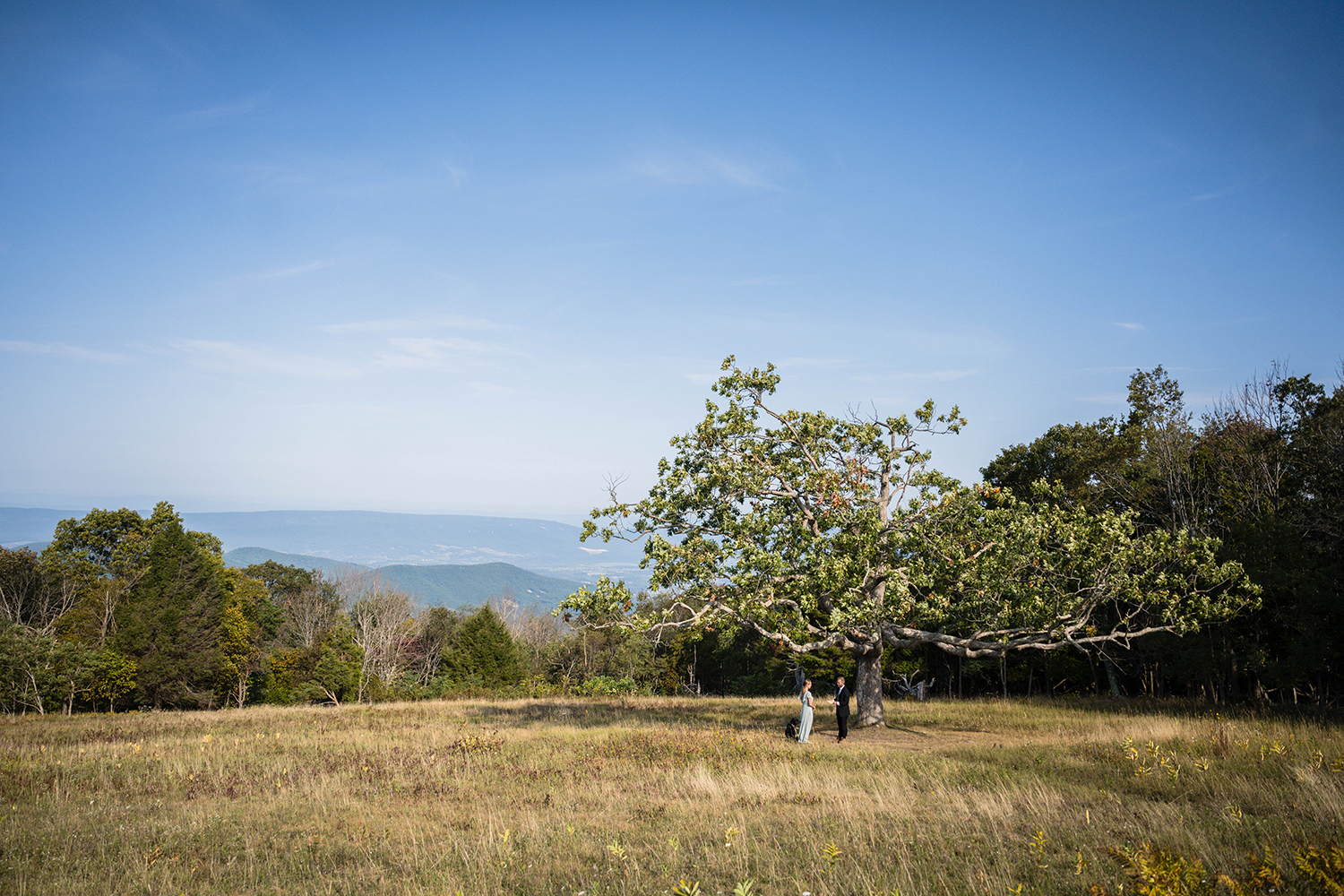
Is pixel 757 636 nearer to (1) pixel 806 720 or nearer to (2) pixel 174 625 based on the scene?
(1) pixel 806 720

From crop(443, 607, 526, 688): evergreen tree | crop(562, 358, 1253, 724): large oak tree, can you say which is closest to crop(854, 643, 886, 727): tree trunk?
crop(562, 358, 1253, 724): large oak tree

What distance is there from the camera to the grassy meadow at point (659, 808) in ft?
24.5

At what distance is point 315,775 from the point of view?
14047 mm

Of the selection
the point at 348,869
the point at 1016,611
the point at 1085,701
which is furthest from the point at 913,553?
the point at 348,869

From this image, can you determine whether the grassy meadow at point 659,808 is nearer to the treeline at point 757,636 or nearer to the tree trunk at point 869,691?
the tree trunk at point 869,691

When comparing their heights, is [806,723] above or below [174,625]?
above

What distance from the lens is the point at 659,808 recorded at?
34.7 ft

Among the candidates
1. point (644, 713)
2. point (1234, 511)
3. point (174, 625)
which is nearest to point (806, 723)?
point (644, 713)

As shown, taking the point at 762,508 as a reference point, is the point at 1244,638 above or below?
below

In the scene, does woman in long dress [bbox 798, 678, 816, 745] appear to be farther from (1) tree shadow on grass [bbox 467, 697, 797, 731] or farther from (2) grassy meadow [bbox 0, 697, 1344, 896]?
(1) tree shadow on grass [bbox 467, 697, 797, 731]

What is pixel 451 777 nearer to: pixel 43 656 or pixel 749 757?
pixel 749 757

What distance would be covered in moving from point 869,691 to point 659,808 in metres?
12.4

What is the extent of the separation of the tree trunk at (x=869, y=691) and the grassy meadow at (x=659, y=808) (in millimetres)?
1063

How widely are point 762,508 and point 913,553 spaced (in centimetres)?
449
